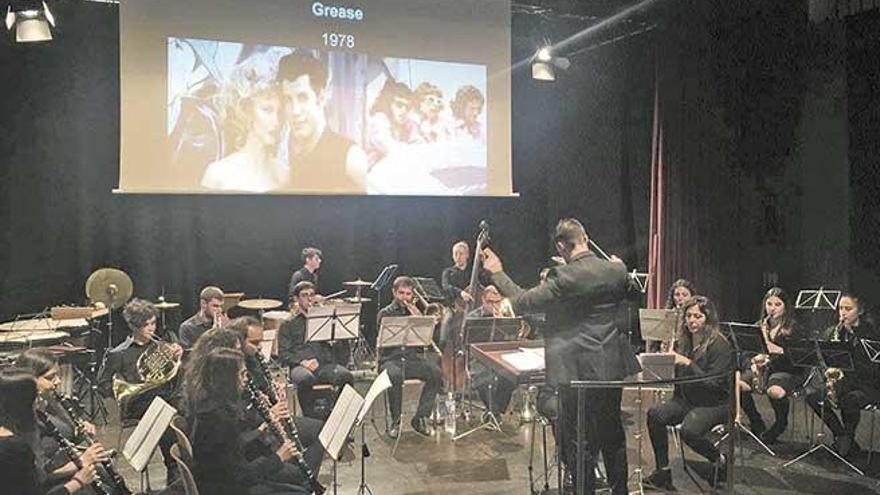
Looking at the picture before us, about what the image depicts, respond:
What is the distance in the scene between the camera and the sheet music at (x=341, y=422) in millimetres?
3938

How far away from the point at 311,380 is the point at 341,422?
A: 2434 millimetres

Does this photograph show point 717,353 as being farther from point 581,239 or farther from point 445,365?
point 445,365

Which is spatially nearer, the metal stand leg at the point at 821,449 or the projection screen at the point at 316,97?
the metal stand leg at the point at 821,449

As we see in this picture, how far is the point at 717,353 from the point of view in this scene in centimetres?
521

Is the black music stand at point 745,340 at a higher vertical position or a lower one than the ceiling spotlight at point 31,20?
lower

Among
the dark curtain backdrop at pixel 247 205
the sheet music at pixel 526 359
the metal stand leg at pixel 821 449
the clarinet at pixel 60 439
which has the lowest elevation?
the metal stand leg at pixel 821 449

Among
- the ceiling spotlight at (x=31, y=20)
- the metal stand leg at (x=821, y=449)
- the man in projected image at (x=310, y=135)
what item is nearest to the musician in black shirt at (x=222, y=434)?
the metal stand leg at (x=821, y=449)

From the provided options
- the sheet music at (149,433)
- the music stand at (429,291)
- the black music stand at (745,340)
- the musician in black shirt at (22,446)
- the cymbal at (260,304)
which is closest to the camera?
the musician in black shirt at (22,446)

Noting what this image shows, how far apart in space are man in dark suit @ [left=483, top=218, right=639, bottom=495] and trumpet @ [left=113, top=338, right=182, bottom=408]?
2.53m

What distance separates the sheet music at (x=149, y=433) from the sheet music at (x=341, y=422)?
0.79 m

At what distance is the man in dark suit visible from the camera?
174 inches

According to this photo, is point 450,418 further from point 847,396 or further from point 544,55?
point 544,55

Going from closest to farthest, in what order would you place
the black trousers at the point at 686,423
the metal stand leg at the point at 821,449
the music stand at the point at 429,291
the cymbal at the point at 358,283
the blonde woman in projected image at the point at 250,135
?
1. the black trousers at the point at 686,423
2. the metal stand leg at the point at 821,449
3. the blonde woman in projected image at the point at 250,135
4. the music stand at the point at 429,291
5. the cymbal at the point at 358,283

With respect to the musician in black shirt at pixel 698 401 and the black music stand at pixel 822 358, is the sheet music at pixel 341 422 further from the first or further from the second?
the black music stand at pixel 822 358
